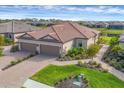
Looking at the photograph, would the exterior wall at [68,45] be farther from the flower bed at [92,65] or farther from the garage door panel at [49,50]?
the flower bed at [92,65]

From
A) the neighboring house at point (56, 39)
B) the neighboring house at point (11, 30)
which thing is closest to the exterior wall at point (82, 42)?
the neighboring house at point (56, 39)

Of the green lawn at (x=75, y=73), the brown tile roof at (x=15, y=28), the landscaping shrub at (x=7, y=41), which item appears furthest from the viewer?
the brown tile roof at (x=15, y=28)

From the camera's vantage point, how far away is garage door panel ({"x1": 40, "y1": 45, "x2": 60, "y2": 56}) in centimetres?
1747

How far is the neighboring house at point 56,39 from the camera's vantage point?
57.5 feet

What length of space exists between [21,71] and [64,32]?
6.73 metres

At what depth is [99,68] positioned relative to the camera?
46.0ft

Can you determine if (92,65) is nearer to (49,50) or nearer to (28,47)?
(49,50)

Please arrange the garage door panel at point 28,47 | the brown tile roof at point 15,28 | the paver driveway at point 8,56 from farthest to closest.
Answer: the brown tile roof at point 15,28 → the garage door panel at point 28,47 → the paver driveway at point 8,56

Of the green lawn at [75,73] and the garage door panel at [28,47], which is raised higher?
the garage door panel at [28,47]

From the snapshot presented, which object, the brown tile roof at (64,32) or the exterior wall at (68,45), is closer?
the exterior wall at (68,45)

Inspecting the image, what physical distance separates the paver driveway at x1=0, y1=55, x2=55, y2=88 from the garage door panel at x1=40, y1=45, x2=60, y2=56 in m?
0.98

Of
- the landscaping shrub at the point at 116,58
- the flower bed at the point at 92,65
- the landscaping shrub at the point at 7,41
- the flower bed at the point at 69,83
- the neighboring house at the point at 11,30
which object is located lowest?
the flower bed at the point at 69,83

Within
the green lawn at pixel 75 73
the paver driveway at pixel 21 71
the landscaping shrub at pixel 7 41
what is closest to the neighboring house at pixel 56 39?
the paver driveway at pixel 21 71

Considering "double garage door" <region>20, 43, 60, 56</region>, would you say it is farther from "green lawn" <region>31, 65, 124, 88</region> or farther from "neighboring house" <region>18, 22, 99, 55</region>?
"green lawn" <region>31, 65, 124, 88</region>
